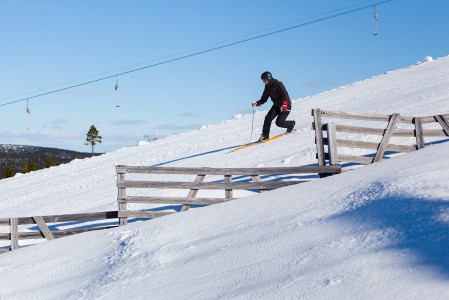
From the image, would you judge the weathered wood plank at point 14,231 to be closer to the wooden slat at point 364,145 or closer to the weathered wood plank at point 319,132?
the weathered wood plank at point 319,132

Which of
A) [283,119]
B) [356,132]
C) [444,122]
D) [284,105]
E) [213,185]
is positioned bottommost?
[213,185]

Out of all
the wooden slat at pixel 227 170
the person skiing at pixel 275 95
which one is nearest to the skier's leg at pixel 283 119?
the person skiing at pixel 275 95

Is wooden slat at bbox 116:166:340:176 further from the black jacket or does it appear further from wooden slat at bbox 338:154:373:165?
the black jacket

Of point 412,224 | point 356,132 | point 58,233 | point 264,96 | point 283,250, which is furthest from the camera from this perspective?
point 264,96

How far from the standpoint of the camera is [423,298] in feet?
16.0

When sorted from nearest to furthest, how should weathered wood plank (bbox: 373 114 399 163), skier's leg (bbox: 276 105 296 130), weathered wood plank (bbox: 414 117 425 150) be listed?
weathered wood plank (bbox: 373 114 399 163) < weathered wood plank (bbox: 414 117 425 150) < skier's leg (bbox: 276 105 296 130)

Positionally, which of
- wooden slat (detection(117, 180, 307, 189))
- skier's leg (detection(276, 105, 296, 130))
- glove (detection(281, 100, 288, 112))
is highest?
glove (detection(281, 100, 288, 112))

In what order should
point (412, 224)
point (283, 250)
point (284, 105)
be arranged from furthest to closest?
1. point (284, 105)
2. point (283, 250)
3. point (412, 224)

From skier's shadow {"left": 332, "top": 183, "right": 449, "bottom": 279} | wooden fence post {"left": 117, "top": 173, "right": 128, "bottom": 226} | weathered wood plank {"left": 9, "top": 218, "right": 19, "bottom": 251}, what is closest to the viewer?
skier's shadow {"left": 332, "top": 183, "right": 449, "bottom": 279}

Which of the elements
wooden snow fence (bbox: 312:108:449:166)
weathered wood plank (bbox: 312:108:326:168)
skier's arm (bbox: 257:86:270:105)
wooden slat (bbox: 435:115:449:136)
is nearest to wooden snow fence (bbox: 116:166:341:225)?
weathered wood plank (bbox: 312:108:326:168)

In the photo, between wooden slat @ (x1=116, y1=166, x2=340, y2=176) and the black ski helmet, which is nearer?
wooden slat @ (x1=116, y1=166, x2=340, y2=176)

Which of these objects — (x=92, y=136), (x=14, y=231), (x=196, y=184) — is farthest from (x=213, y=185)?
(x=92, y=136)

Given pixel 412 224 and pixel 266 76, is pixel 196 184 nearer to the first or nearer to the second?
pixel 412 224

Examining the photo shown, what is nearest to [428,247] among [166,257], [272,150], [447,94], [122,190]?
[166,257]
